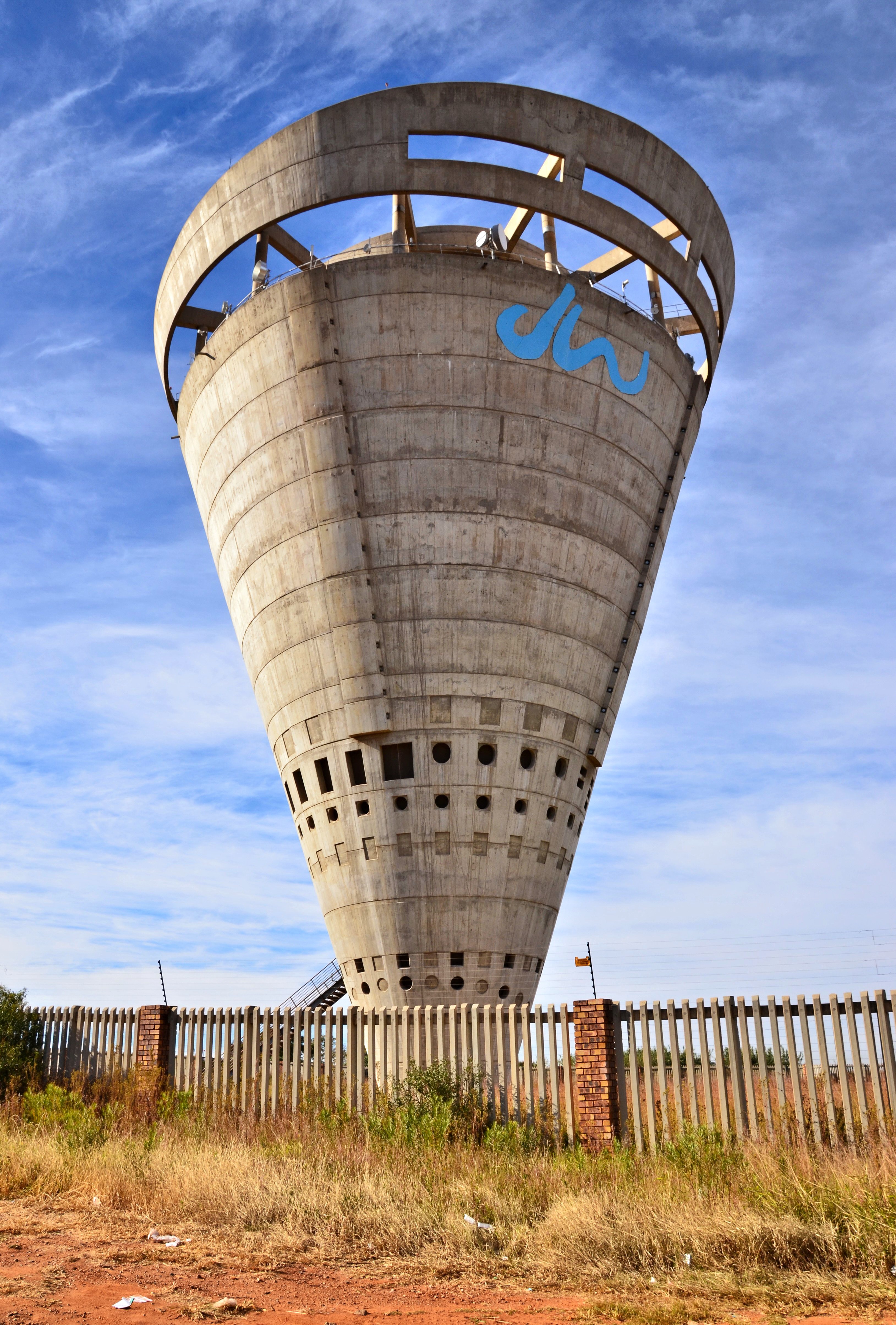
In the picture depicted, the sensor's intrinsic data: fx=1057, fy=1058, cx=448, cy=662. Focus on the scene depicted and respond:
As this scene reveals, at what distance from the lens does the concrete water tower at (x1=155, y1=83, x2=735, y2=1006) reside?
17.9 m

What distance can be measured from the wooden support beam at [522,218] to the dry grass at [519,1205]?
1645cm

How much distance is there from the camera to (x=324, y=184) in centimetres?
1889

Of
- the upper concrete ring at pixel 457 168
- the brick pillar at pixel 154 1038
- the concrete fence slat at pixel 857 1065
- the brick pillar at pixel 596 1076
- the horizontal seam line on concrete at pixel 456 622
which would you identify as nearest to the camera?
the concrete fence slat at pixel 857 1065

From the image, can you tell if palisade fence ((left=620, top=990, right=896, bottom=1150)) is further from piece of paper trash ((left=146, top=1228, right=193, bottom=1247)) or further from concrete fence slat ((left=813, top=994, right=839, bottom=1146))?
piece of paper trash ((left=146, top=1228, right=193, bottom=1247))

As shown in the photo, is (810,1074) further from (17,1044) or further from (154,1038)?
(17,1044)

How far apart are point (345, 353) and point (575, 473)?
4.66 metres

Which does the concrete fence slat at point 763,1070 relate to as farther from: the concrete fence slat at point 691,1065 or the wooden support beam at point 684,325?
the wooden support beam at point 684,325

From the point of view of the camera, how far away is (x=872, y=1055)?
10.7 m

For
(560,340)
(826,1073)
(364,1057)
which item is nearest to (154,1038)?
(364,1057)

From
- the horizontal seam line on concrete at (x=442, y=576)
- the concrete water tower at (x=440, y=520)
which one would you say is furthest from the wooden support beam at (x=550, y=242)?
the horizontal seam line on concrete at (x=442, y=576)

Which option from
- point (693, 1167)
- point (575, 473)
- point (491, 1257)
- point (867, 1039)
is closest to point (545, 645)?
point (575, 473)

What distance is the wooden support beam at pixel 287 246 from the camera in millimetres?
20578

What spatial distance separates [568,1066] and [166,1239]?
18.1ft

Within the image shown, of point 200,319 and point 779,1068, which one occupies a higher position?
point 200,319
